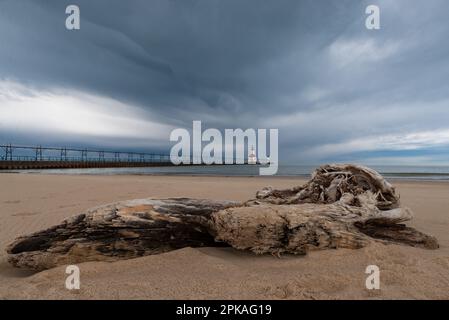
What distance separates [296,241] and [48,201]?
8.51m

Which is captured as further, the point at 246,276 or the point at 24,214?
the point at 24,214

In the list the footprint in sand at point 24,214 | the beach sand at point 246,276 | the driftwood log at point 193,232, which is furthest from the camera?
the footprint in sand at point 24,214

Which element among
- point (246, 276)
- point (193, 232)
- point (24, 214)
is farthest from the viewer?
point (24, 214)

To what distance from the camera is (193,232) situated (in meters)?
4.06

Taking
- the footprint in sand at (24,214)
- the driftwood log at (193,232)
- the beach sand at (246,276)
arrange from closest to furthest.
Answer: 1. the beach sand at (246,276)
2. the driftwood log at (193,232)
3. the footprint in sand at (24,214)

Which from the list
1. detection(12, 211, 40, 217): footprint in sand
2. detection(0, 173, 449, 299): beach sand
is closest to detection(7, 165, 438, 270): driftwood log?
detection(0, 173, 449, 299): beach sand

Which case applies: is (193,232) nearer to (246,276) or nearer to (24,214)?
(246,276)

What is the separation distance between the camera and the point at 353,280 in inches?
116

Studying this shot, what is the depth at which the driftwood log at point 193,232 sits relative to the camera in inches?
143

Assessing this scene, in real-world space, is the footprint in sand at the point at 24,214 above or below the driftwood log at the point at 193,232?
below

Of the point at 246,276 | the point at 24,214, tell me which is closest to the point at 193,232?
the point at 246,276

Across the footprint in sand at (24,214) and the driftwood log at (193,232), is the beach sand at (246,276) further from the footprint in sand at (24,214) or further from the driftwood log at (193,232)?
the footprint in sand at (24,214)

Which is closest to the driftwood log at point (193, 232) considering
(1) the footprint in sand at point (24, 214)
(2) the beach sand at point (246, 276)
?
(2) the beach sand at point (246, 276)
